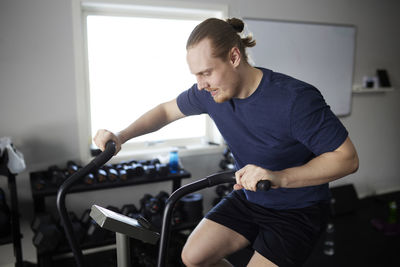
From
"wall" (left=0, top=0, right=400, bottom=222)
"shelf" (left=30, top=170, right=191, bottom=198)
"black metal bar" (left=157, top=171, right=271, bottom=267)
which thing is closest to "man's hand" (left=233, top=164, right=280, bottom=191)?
"black metal bar" (left=157, top=171, right=271, bottom=267)

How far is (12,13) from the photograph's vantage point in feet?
6.96

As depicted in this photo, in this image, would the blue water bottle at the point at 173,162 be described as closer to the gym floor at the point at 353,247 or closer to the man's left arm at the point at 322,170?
the gym floor at the point at 353,247

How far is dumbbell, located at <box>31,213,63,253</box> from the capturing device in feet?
6.72

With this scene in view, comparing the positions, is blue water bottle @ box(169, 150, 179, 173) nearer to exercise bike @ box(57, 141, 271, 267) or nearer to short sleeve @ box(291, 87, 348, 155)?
exercise bike @ box(57, 141, 271, 267)

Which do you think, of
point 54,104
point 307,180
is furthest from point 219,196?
point 307,180

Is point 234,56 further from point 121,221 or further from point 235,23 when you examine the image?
point 121,221

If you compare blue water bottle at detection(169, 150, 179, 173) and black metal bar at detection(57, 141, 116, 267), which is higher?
black metal bar at detection(57, 141, 116, 267)

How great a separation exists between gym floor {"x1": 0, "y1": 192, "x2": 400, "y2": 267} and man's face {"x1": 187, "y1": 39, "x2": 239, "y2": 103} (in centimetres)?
161

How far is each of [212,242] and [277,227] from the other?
0.83 feet

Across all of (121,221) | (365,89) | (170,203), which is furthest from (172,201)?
(365,89)

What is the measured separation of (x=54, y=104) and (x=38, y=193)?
0.63 m

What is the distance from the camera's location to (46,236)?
2.04 m

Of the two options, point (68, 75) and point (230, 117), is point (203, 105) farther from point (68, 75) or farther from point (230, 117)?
point (68, 75)

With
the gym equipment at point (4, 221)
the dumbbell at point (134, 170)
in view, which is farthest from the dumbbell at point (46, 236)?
the dumbbell at point (134, 170)
